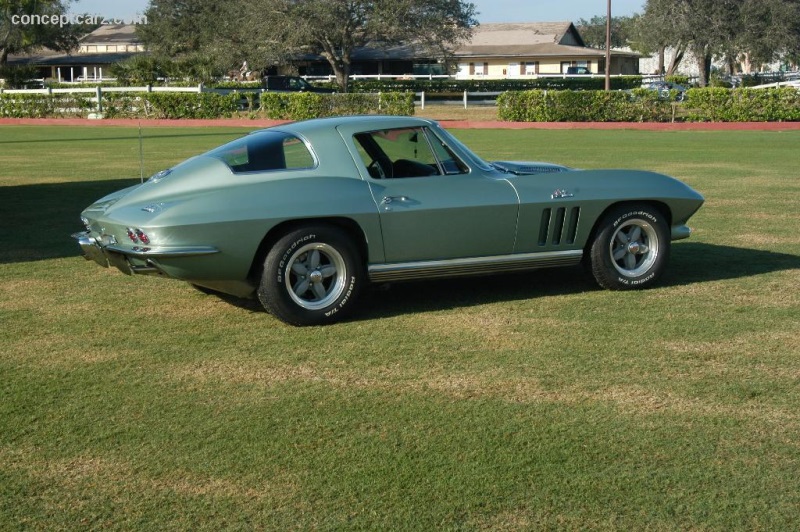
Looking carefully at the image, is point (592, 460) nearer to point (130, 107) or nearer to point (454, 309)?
point (454, 309)

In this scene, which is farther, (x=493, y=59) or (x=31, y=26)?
(x=31, y=26)

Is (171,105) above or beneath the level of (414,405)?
above

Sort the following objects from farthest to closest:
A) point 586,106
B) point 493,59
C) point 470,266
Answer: point 493,59 → point 586,106 → point 470,266

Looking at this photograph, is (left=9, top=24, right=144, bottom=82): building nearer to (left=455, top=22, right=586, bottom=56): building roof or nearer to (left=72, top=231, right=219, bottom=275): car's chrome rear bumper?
(left=455, top=22, right=586, bottom=56): building roof

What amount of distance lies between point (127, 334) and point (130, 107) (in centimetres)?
3664

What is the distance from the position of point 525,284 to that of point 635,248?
0.94m

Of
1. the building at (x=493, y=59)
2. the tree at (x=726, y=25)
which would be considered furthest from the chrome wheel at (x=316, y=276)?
the building at (x=493, y=59)

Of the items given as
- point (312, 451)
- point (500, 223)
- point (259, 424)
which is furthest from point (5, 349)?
point (500, 223)

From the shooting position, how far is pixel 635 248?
26.4ft

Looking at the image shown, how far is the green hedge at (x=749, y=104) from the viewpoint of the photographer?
3584 cm

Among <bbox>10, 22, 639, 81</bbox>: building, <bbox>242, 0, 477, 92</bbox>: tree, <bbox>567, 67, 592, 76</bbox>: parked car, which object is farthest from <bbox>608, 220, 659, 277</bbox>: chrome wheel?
<bbox>567, 67, 592, 76</bbox>: parked car

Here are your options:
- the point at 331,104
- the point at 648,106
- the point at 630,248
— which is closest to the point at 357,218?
the point at 630,248

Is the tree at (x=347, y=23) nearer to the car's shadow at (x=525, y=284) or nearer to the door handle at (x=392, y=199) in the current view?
the car's shadow at (x=525, y=284)

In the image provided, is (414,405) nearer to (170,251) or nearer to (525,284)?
(170,251)
